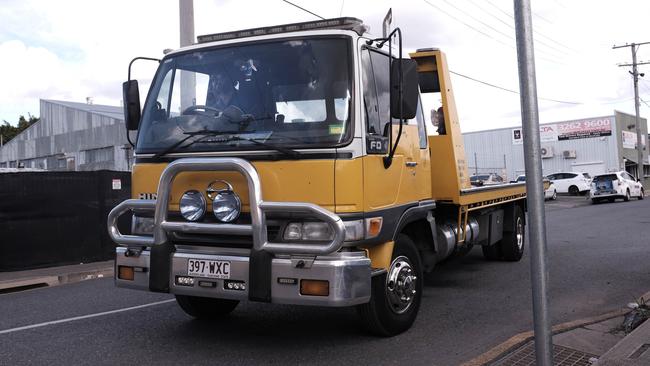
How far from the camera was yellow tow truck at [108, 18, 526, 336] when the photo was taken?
4.13 metres

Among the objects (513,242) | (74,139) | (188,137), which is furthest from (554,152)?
(188,137)

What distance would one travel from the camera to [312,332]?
524 cm

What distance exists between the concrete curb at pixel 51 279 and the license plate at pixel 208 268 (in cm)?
600

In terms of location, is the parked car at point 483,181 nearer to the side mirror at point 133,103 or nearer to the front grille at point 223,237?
the front grille at point 223,237

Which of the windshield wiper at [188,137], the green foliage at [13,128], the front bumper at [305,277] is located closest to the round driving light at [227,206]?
the front bumper at [305,277]

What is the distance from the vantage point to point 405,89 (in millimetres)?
4512

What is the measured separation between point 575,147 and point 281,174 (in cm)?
4657

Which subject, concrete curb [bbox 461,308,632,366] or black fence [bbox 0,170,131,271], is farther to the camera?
black fence [bbox 0,170,131,271]

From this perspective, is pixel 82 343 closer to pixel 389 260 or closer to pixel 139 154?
pixel 139 154

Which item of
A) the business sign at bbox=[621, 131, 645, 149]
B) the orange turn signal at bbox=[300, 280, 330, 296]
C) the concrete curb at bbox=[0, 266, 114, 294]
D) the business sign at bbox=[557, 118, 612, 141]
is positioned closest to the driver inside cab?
the orange turn signal at bbox=[300, 280, 330, 296]

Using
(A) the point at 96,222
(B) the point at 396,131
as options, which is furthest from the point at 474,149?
(B) the point at 396,131

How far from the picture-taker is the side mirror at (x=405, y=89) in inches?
176

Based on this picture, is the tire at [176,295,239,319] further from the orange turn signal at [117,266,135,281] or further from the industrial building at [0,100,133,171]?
the industrial building at [0,100,133,171]

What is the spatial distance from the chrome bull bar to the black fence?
6.95 meters
